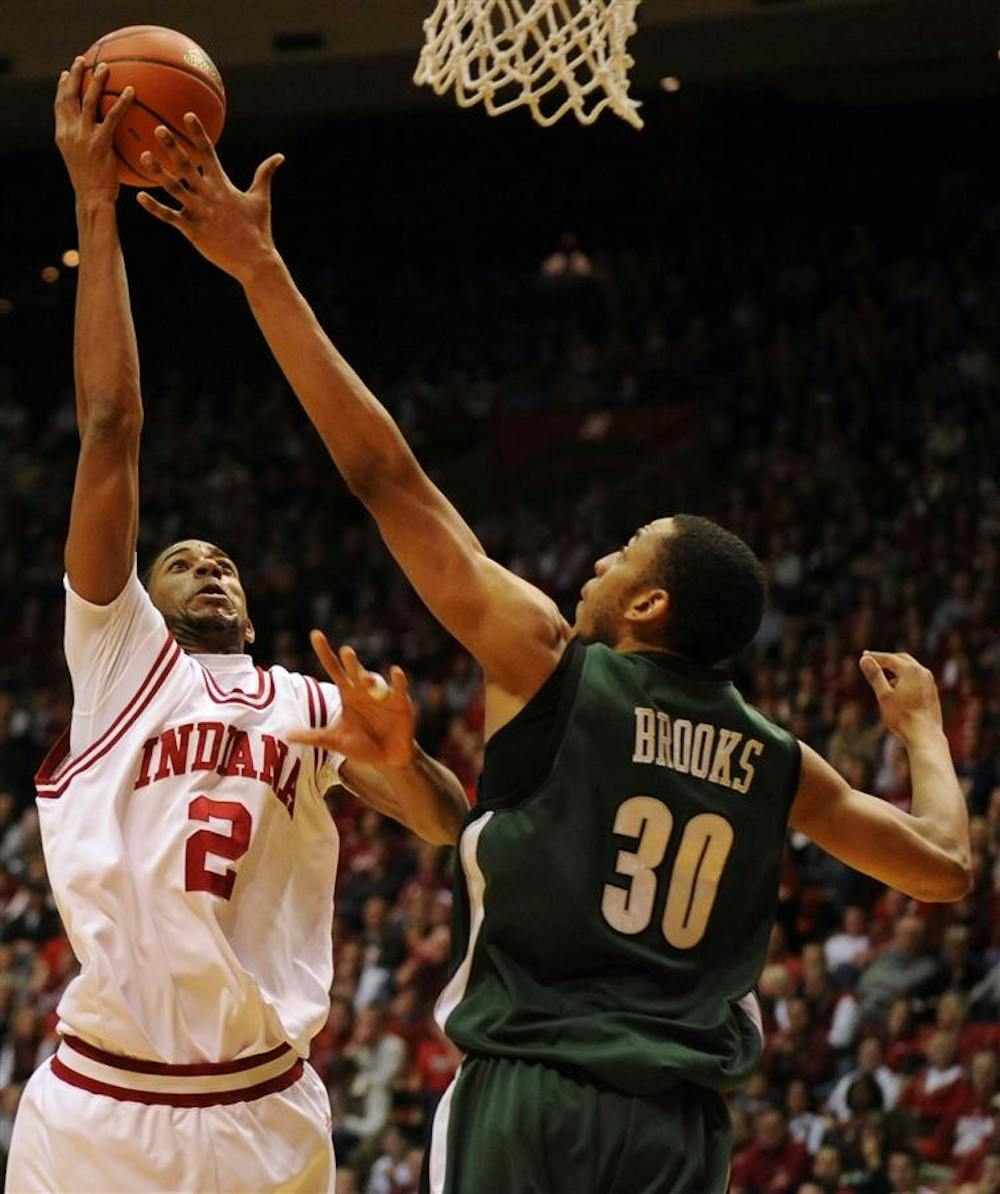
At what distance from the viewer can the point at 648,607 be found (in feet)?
10.7

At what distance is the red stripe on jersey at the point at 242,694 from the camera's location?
416cm

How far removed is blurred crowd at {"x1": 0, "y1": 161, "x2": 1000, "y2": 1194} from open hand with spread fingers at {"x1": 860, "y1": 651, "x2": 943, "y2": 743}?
5.21 metres

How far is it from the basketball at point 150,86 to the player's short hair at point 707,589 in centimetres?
121

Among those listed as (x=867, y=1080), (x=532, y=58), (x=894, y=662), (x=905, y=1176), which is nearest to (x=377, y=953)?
(x=867, y=1080)

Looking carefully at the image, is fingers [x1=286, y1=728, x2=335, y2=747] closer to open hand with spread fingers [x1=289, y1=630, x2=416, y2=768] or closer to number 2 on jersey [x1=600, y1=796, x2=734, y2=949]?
open hand with spread fingers [x1=289, y1=630, x2=416, y2=768]

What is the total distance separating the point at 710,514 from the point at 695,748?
1257cm

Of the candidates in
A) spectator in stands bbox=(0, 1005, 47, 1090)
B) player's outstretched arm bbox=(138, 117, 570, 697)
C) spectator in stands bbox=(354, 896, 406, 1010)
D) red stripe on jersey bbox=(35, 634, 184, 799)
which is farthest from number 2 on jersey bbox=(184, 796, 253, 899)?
spectator in stands bbox=(0, 1005, 47, 1090)

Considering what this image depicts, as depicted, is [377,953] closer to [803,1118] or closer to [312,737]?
[803,1118]

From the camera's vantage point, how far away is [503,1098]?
120 inches

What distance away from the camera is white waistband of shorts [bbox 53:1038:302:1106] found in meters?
3.91

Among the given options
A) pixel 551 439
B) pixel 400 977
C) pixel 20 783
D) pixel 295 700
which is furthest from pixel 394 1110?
pixel 551 439

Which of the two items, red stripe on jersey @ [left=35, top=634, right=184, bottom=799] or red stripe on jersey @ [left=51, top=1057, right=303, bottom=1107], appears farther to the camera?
red stripe on jersey @ [left=35, top=634, right=184, bottom=799]

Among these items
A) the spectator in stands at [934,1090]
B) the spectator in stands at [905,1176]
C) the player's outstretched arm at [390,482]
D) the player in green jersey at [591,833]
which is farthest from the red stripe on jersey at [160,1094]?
the spectator in stands at [934,1090]

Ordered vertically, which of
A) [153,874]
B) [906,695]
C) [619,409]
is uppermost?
[906,695]
